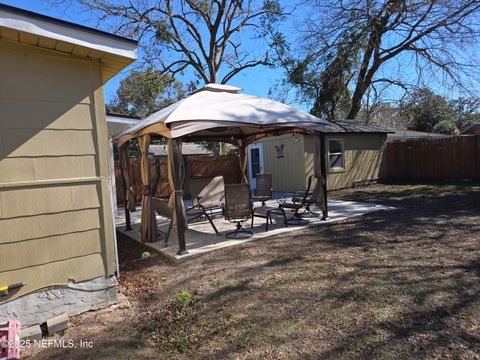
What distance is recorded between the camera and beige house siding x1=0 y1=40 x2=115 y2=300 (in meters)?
2.94

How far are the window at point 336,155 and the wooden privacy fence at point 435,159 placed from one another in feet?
11.4

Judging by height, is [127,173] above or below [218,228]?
above

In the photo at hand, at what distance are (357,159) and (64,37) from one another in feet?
42.2

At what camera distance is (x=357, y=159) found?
1391 cm

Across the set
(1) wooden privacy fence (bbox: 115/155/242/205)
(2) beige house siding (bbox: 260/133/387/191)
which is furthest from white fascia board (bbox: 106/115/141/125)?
(2) beige house siding (bbox: 260/133/387/191)

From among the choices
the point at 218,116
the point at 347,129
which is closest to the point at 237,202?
the point at 218,116

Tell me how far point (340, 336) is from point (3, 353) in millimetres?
2767

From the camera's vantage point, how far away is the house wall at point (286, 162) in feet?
41.5

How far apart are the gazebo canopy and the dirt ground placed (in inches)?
81.9

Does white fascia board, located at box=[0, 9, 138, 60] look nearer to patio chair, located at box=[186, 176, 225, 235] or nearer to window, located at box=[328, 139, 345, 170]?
patio chair, located at box=[186, 176, 225, 235]

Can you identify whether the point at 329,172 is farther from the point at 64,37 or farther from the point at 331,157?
the point at 64,37

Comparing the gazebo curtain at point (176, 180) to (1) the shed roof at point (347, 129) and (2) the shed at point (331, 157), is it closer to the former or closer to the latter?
(2) the shed at point (331, 157)

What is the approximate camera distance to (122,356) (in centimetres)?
258

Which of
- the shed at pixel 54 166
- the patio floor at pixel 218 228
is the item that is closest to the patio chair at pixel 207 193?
the patio floor at pixel 218 228
